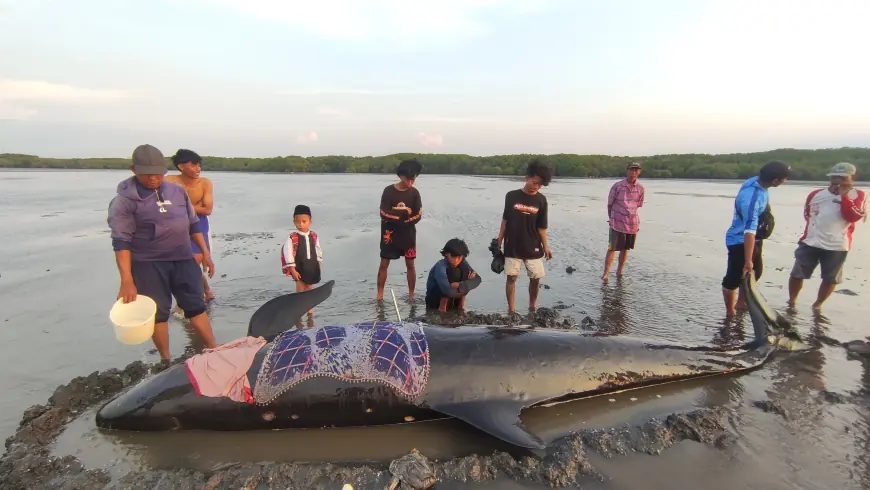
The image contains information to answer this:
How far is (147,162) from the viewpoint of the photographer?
14.1 feet

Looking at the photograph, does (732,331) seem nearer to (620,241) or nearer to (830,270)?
(830,270)

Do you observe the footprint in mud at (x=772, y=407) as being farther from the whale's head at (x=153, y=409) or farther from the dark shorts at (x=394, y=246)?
the whale's head at (x=153, y=409)

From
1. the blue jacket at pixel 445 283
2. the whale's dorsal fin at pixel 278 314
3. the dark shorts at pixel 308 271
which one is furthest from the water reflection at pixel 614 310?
the dark shorts at pixel 308 271

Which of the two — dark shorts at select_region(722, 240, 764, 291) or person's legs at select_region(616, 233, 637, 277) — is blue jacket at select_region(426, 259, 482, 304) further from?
person's legs at select_region(616, 233, 637, 277)

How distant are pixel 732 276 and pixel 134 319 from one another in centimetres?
716

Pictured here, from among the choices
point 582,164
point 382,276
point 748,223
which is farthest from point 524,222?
point 582,164

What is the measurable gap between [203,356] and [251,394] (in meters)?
0.55

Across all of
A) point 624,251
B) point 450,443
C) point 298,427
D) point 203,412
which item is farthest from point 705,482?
point 624,251

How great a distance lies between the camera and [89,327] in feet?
19.5

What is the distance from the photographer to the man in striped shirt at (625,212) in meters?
8.55

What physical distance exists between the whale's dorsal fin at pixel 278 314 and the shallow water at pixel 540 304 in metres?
0.98

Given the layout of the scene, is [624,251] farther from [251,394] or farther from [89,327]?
[89,327]

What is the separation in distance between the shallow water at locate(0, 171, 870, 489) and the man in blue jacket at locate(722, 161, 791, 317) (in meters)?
0.65

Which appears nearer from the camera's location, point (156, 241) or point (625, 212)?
point (156, 241)
